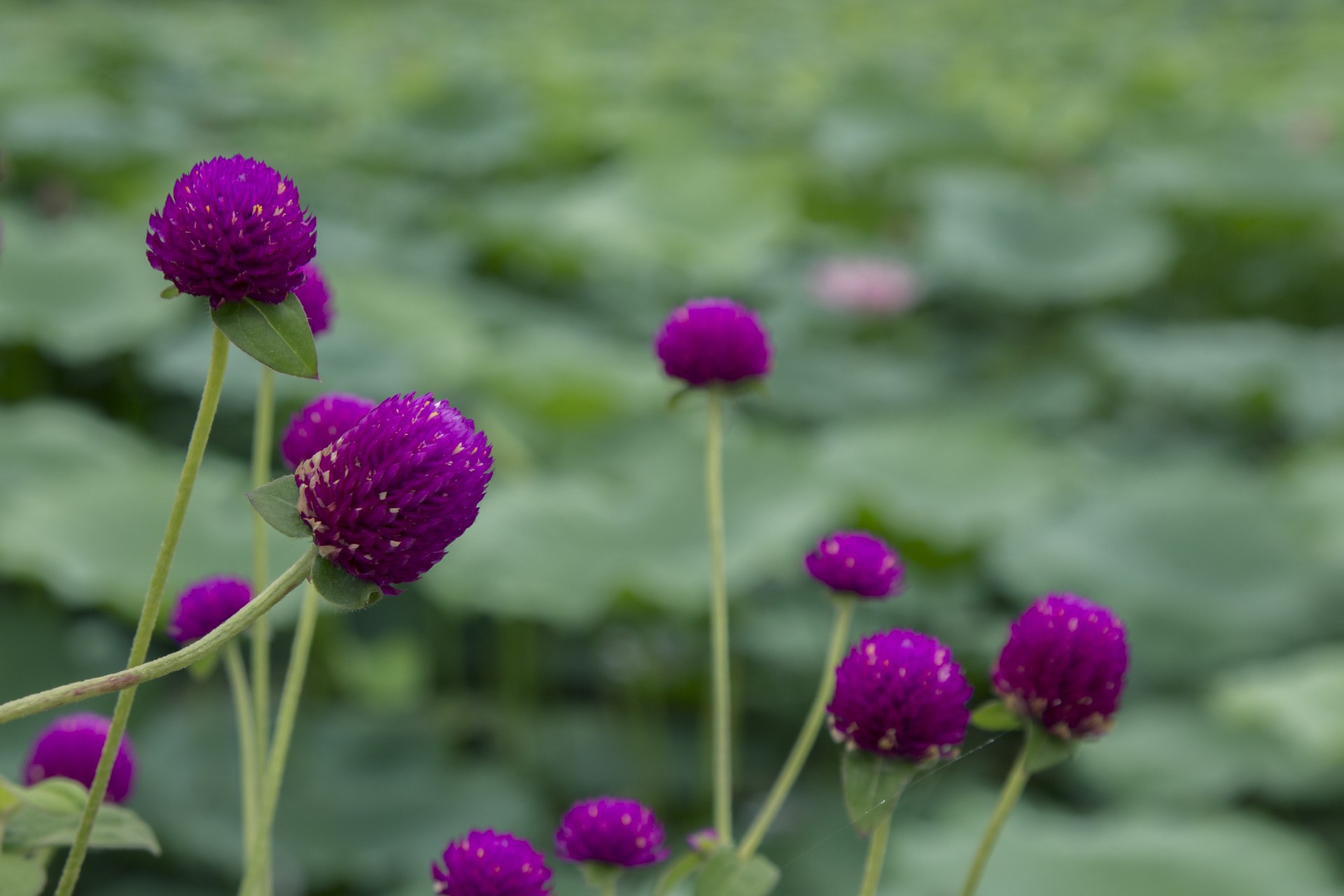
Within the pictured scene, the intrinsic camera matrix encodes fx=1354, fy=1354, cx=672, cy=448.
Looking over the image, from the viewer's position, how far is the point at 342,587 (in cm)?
24

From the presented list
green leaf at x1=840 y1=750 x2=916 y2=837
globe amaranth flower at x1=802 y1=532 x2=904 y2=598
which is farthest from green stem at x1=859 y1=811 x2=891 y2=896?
globe amaranth flower at x1=802 y1=532 x2=904 y2=598

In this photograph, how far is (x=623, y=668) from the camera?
1.79 m

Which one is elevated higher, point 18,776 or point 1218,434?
point 1218,434

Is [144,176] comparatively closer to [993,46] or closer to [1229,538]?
[1229,538]

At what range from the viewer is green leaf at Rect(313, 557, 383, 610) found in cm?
24

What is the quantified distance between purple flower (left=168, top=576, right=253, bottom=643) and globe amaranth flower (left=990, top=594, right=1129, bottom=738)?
21cm

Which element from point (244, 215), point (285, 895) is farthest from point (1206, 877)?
point (244, 215)

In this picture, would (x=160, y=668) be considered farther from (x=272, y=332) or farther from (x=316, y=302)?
(x=316, y=302)

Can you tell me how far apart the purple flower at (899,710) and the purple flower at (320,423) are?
0.45ft

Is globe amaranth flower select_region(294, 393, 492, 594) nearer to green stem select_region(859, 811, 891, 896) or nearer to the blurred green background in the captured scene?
green stem select_region(859, 811, 891, 896)

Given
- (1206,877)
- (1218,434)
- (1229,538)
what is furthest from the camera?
(1218,434)

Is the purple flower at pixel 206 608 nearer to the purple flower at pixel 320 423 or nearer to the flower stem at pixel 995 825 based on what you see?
the purple flower at pixel 320 423

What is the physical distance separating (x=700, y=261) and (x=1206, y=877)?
1795 millimetres

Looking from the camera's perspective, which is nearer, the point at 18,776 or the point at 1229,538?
the point at 18,776
